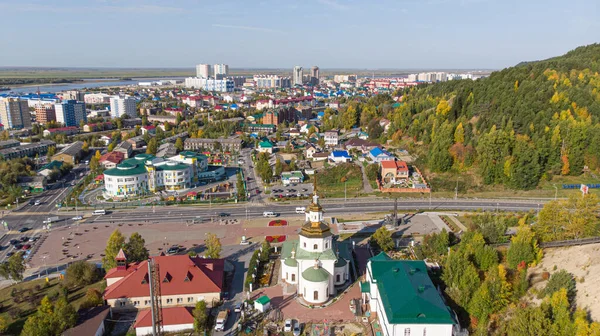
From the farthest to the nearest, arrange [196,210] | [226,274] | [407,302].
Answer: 1. [196,210]
2. [226,274]
3. [407,302]

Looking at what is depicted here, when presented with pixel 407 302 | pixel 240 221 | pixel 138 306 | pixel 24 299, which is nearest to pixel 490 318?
pixel 407 302

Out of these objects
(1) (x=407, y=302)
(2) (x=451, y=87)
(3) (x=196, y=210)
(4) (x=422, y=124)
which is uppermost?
(2) (x=451, y=87)

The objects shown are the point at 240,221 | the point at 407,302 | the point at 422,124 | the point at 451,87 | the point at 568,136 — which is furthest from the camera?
the point at 451,87

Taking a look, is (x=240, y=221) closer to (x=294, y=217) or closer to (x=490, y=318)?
(x=294, y=217)

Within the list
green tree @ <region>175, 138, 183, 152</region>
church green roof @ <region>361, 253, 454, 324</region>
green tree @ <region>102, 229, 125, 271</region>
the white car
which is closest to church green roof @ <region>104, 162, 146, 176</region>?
green tree @ <region>102, 229, 125, 271</region>

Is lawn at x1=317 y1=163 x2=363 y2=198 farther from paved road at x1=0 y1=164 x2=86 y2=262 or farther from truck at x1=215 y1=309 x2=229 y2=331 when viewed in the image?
paved road at x1=0 y1=164 x2=86 y2=262

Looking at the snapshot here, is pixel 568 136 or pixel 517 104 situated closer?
pixel 568 136

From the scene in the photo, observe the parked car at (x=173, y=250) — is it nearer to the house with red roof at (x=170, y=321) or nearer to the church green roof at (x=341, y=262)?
the house with red roof at (x=170, y=321)

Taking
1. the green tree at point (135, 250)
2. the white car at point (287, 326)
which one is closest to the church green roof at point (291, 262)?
the white car at point (287, 326)
